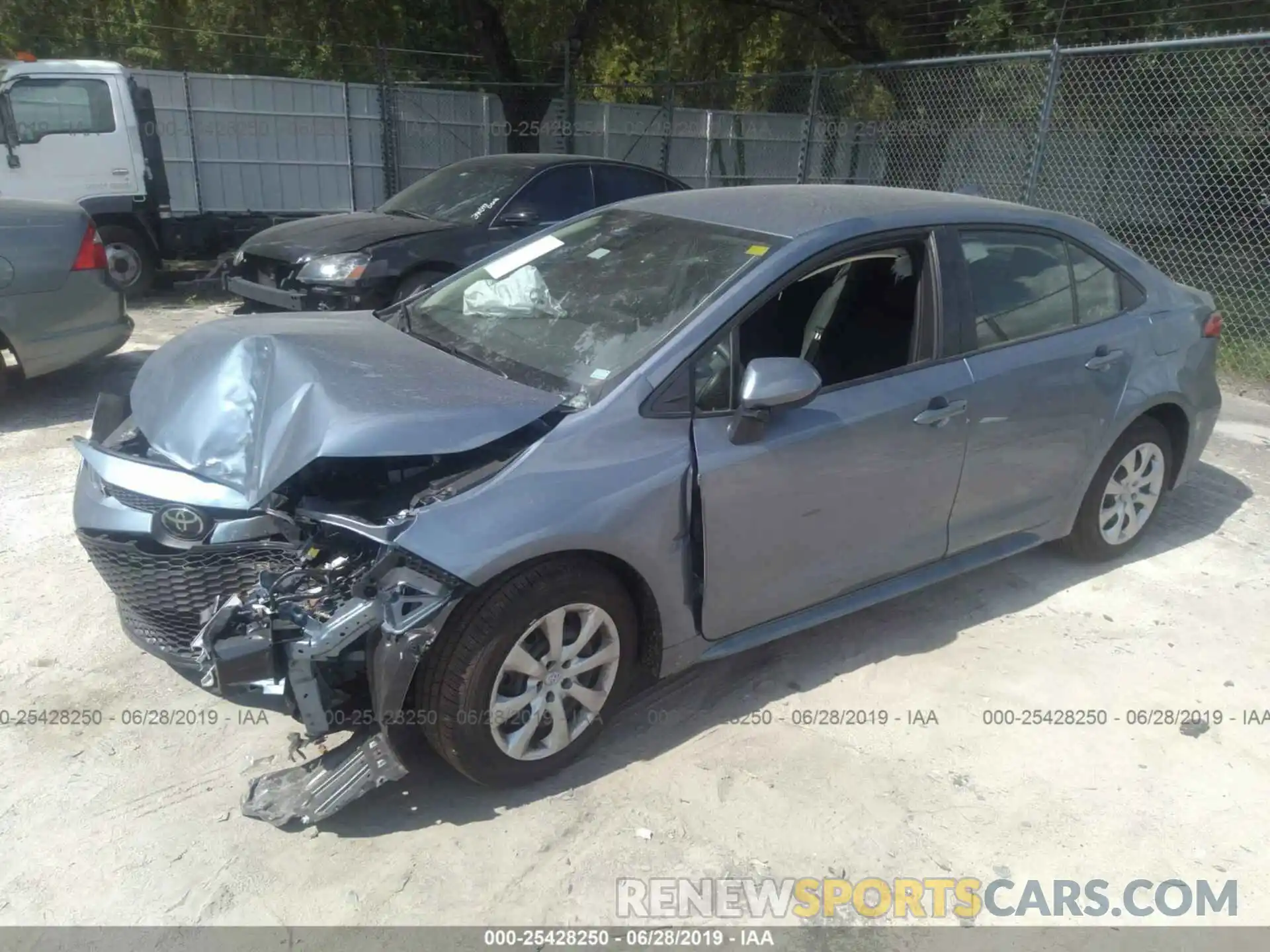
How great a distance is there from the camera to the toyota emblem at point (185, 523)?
2.86 meters

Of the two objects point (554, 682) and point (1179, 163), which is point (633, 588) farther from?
point (1179, 163)

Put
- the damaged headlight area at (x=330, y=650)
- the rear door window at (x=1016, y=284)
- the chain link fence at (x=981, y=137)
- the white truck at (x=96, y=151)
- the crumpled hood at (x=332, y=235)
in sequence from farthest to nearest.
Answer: the chain link fence at (x=981, y=137) → the white truck at (x=96, y=151) → the crumpled hood at (x=332, y=235) → the rear door window at (x=1016, y=284) → the damaged headlight area at (x=330, y=650)

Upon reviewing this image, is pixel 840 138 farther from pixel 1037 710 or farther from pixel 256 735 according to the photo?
pixel 256 735

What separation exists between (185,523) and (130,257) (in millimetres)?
8330

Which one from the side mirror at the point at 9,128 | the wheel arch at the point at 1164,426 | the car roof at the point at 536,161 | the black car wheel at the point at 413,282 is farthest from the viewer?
the side mirror at the point at 9,128

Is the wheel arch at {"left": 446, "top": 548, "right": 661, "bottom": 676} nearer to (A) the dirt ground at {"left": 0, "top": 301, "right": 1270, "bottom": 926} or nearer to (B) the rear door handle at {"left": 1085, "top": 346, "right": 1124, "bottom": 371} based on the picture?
(A) the dirt ground at {"left": 0, "top": 301, "right": 1270, "bottom": 926}

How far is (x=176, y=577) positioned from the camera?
9.38ft

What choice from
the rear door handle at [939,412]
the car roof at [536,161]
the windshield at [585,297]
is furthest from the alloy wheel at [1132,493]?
the car roof at [536,161]

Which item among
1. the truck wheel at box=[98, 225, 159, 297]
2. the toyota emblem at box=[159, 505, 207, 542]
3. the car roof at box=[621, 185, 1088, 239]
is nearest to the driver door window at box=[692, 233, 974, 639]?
the car roof at box=[621, 185, 1088, 239]

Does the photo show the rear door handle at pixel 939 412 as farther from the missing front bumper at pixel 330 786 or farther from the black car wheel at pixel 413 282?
the black car wheel at pixel 413 282

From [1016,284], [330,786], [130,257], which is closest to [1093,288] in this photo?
[1016,284]

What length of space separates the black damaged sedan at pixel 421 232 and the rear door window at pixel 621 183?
0.03 feet

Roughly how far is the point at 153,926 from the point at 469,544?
4.12 feet

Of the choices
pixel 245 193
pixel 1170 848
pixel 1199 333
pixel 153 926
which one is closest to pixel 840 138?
pixel 245 193
